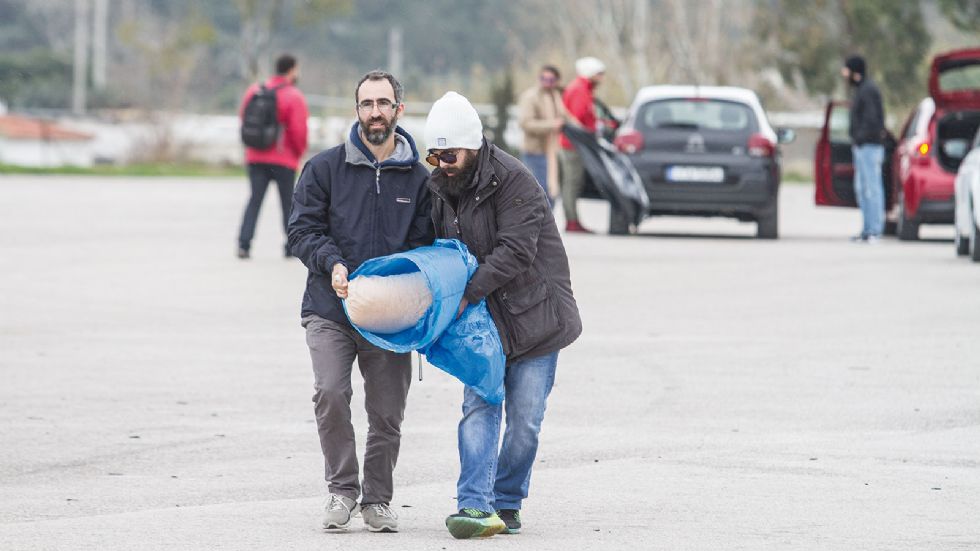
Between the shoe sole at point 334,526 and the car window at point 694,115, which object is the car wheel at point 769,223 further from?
the shoe sole at point 334,526

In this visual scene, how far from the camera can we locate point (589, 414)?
994cm

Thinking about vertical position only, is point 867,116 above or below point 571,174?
above

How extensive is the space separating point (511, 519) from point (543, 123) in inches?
586

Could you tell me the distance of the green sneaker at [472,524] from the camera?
6.81m

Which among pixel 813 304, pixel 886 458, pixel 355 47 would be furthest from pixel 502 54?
pixel 886 458

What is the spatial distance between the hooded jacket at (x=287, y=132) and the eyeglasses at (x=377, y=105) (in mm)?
11413

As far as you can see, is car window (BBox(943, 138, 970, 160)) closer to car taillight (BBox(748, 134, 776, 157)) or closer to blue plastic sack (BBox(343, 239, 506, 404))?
car taillight (BBox(748, 134, 776, 157))

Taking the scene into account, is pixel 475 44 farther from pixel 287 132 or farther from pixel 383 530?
pixel 383 530

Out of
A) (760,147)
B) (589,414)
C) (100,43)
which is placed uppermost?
(760,147)

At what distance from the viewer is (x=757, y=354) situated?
12.3m

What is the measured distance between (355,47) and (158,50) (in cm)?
2897

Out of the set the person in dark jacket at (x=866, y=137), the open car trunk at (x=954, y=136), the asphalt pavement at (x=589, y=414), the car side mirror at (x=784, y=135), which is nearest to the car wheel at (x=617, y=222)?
the car side mirror at (x=784, y=135)

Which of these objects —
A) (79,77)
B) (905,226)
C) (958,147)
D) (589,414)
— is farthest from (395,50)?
(589,414)

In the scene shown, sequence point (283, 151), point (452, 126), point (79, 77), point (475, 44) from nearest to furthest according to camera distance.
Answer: point (452, 126) < point (283, 151) < point (79, 77) < point (475, 44)
